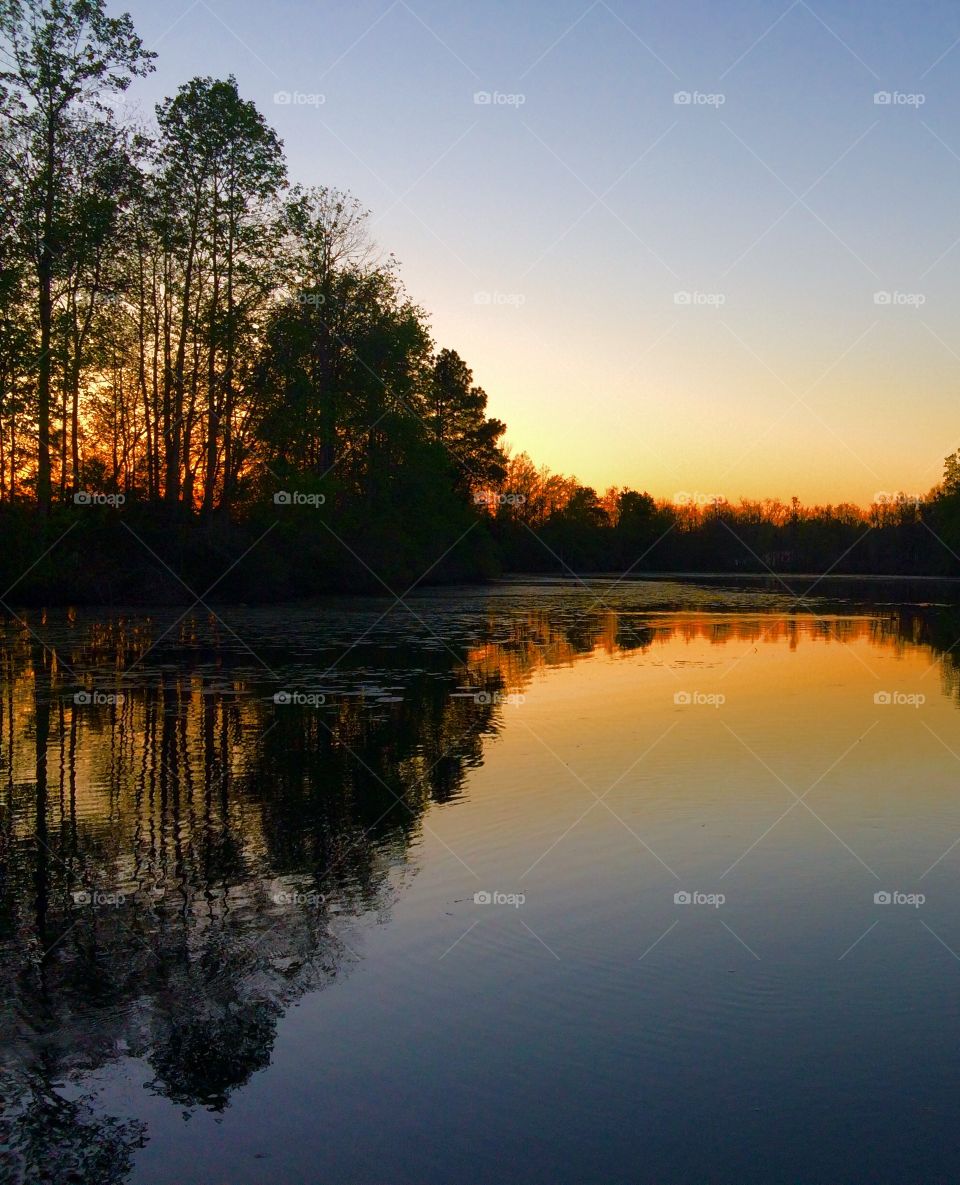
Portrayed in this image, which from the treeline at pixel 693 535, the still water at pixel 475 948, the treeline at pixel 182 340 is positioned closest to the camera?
the still water at pixel 475 948

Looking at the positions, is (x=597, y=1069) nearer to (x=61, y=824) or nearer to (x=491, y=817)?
(x=491, y=817)

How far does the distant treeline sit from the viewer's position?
31.4 metres

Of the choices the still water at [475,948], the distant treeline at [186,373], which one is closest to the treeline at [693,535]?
the distant treeline at [186,373]

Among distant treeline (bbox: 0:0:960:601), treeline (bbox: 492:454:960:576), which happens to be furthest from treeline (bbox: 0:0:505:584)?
treeline (bbox: 492:454:960:576)

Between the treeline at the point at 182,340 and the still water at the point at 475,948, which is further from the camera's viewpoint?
the treeline at the point at 182,340

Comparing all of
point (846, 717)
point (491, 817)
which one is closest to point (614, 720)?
point (846, 717)

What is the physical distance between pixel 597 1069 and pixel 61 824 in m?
5.53

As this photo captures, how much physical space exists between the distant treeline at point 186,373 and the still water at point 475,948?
2100cm

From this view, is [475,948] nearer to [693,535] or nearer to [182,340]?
[182,340]

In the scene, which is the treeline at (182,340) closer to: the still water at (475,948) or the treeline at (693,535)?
the still water at (475,948)

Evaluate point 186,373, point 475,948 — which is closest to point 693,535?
point 186,373

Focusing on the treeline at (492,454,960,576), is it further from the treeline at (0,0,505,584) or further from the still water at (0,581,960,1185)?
the still water at (0,581,960,1185)

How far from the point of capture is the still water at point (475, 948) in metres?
4.24

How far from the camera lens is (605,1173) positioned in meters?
4.02
